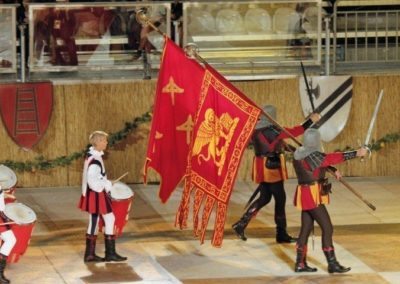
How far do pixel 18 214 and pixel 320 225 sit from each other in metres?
3.06

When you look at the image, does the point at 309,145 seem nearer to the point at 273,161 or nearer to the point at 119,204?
the point at 273,161

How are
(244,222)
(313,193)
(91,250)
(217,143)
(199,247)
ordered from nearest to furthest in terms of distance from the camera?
(313,193)
(217,143)
(91,250)
(199,247)
(244,222)

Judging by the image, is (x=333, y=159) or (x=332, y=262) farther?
(x=332, y=262)

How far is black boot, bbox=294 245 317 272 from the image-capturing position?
13.8 metres

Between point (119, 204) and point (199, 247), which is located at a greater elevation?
point (119, 204)

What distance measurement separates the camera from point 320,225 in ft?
45.1

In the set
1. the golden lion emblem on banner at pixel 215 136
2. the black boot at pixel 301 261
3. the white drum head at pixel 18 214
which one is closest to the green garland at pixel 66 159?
the golden lion emblem on banner at pixel 215 136

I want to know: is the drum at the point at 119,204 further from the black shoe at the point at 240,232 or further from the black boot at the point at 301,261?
the black boot at the point at 301,261

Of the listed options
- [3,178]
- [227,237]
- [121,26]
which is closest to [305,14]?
[121,26]

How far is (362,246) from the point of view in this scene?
14.9 metres

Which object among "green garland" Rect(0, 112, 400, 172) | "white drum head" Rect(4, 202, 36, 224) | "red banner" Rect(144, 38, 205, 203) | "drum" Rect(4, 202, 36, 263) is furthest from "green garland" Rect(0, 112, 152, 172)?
"drum" Rect(4, 202, 36, 263)

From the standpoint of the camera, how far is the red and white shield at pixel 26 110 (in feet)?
57.9

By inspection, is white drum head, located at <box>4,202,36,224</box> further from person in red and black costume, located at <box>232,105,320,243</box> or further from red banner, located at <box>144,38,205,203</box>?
person in red and black costume, located at <box>232,105,320,243</box>

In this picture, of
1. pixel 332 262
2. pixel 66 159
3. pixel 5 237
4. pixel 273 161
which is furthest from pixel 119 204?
pixel 66 159
